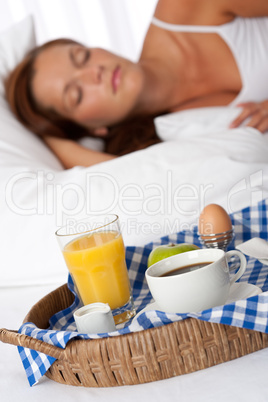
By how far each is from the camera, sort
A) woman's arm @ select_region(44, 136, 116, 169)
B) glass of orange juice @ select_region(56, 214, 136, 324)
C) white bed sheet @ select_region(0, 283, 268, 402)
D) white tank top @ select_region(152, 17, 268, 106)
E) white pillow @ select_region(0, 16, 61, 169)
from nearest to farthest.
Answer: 1. white bed sheet @ select_region(0, 283, 268, 402)
2. glass of orange juice @ select_region(56, 214, 136, 324)
3. white pillow @ select_region(0, 16, 61, 169)
4. woman's arm @ select_region(44, 136, 116, 169)
5. white tank top @ select_region(152, 17, 268, 106)

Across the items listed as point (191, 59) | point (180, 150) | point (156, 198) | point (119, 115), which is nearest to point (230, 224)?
point (156, 198)

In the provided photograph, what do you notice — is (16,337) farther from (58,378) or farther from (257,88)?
(257,88)

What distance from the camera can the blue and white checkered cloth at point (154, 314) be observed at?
22.9 inches

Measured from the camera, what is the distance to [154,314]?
1.99 feet

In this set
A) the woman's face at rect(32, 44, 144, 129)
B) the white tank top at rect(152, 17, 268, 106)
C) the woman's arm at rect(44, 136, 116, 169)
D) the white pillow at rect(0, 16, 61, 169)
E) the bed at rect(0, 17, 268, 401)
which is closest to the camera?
the bed at rect(0, 17, 268, 401)

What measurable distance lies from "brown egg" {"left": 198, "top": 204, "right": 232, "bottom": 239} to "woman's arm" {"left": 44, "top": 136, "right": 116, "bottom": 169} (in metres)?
0.85

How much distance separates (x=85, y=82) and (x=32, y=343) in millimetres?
1400

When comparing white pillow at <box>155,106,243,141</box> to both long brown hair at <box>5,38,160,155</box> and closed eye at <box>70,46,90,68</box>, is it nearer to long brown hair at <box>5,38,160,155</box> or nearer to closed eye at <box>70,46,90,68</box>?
long brown hair at <box>5,38,160,155</box>

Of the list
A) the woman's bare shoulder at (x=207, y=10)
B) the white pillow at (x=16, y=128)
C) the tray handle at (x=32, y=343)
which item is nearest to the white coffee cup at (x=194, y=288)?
the tray handle at (x=32, y=343)

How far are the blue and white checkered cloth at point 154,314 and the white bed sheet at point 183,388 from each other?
0.03 meters

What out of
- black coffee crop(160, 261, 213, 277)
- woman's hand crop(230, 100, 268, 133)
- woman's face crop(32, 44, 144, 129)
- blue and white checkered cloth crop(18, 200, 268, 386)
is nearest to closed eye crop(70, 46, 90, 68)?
woman's face crop(32, 44, 144, 129)

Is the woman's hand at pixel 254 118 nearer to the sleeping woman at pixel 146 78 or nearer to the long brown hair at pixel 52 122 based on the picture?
the sleeping woman at pixel 146 78

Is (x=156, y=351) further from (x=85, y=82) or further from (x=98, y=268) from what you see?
(x=85, y=82)

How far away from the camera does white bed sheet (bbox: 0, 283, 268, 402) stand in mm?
538
